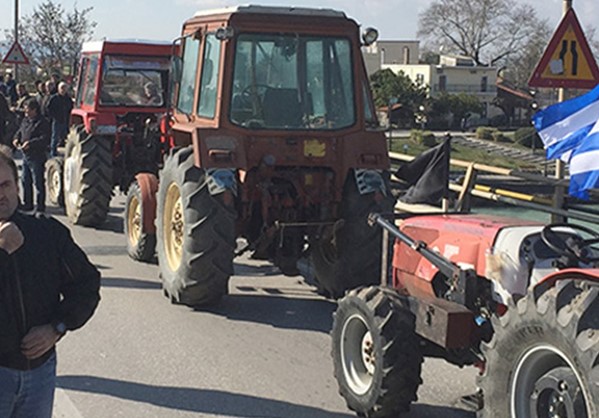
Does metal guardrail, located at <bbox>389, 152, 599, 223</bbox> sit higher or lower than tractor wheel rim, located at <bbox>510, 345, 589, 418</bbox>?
higher

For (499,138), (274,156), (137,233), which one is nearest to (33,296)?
(274,156)

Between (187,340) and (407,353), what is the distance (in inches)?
95.6

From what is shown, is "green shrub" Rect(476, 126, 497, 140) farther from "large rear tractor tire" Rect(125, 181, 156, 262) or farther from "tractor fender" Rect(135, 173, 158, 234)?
"tractor fender" Rect(135, 173, 158, 234)

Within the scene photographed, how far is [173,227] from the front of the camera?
864 centimetres

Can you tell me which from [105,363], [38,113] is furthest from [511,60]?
[105,363]

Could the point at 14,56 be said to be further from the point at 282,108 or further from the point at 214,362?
the point at 214,362

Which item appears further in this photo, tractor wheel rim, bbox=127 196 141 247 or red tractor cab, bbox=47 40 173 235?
red tractor cab, bbox=47 40 173 235

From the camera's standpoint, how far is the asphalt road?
5.83m

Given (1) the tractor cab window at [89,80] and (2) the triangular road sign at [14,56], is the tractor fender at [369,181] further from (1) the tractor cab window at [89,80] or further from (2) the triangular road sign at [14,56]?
(2) the triangular road sign at [14,56]

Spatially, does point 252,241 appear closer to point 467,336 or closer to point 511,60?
point 467,336

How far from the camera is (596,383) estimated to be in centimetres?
380

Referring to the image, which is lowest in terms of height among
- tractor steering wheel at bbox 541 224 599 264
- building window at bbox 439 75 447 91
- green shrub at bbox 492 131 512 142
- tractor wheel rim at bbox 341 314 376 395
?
tractor wheel rim at bbox 341 314 376 395

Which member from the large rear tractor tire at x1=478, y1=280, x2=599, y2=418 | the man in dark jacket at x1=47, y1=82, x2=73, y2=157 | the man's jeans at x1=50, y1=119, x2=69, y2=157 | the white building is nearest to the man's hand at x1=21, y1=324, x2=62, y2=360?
the large rear tractor tire at x1=478, y1=280, x2=599, y2=418

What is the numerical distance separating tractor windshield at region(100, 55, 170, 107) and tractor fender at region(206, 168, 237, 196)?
5.06 meters
